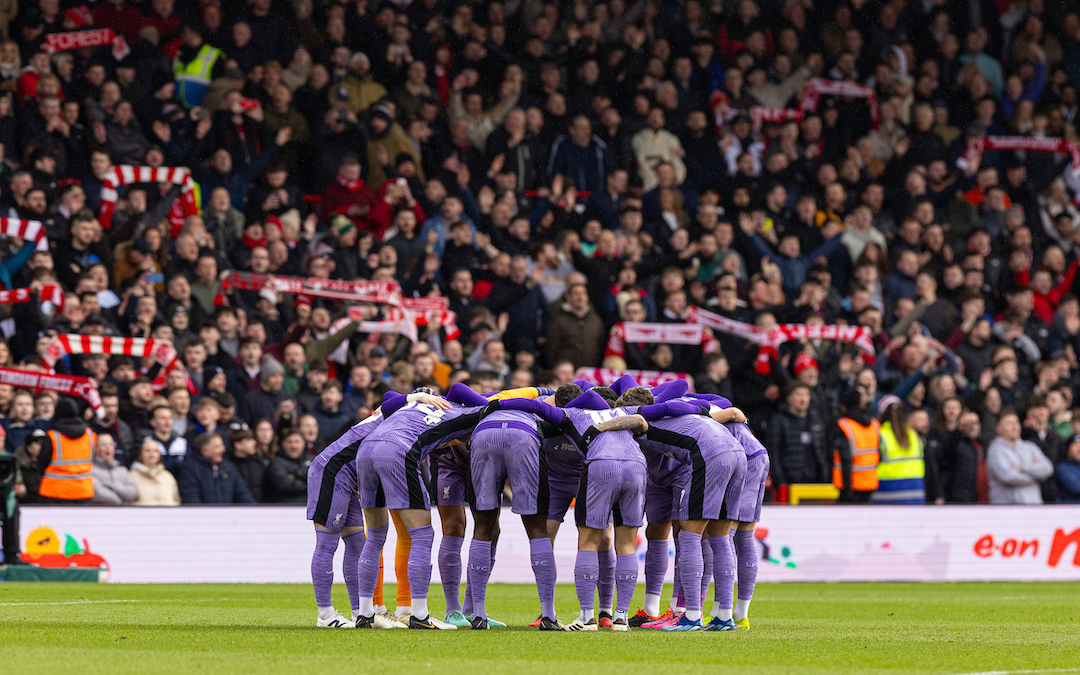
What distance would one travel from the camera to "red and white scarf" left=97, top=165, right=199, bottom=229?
68.7ft

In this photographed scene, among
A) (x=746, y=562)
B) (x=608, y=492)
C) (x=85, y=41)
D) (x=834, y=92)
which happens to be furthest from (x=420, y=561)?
(x=834, y=92)

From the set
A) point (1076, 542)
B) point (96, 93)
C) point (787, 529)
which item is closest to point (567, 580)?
point (787, 529)

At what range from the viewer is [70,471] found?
1780 cm

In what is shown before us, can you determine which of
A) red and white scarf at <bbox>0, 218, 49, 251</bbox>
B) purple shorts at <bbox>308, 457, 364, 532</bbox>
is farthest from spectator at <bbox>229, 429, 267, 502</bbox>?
purple shorts at <bbox>308, 457, 364, 532</bbox>

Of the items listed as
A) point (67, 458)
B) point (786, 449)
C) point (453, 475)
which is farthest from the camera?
point (786, 449)

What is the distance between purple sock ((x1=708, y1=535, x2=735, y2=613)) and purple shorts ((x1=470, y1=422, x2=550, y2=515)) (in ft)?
5.00

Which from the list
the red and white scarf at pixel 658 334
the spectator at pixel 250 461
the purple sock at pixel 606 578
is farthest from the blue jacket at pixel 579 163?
the purple sock at pixel 606 578

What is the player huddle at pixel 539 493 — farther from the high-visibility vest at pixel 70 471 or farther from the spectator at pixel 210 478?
the high-visibility vest at pixel 70 471

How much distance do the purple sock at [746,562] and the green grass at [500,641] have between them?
1.08 feet

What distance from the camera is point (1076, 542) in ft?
69.2

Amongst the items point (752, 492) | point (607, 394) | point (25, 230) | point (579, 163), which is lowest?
point (752, 492)

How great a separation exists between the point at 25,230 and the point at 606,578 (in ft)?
34.1

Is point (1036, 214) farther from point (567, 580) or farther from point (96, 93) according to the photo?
point (96, 93)

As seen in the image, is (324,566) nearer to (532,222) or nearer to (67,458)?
(67,458)
